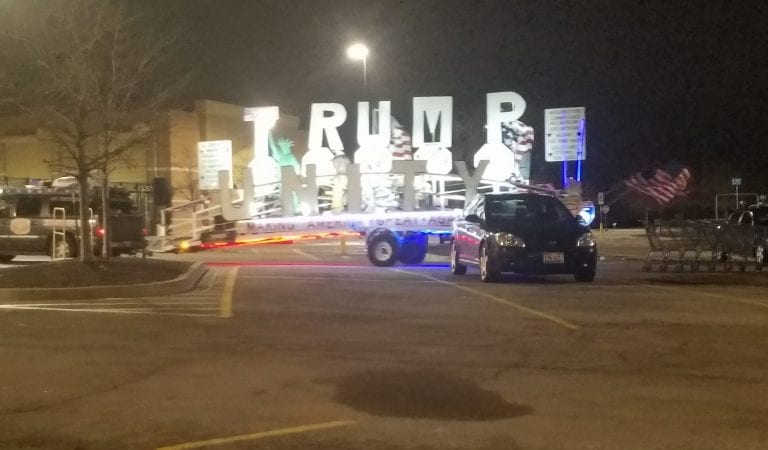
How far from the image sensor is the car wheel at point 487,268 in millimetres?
16766

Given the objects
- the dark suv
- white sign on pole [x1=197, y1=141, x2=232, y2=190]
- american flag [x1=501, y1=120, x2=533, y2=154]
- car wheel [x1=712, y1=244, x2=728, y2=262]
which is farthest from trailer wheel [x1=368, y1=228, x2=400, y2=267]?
white sign on pole [x1=197, y1=141, x2=232, y2=190]

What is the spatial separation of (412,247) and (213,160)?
37.5ft

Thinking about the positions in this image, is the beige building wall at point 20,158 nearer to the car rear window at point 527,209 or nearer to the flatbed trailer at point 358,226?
the flatbed trailer at point 358,226

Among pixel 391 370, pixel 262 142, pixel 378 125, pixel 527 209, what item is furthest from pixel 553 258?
pixel 262 142

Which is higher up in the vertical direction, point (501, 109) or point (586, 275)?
point (501, 109)

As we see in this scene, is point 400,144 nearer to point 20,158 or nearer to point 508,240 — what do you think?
point 508,240

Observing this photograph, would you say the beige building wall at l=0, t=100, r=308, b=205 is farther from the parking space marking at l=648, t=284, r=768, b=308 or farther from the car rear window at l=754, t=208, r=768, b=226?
the parking space marking at l=648, t=284, r=768, b=308

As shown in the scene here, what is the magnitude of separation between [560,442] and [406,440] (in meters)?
1.09

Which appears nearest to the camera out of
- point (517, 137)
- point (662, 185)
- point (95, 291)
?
point (95, 291)

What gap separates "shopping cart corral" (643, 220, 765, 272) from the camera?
20609mm

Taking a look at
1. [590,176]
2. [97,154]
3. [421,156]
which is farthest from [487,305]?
[590,176]

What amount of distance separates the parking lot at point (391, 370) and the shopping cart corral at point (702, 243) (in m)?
5.15

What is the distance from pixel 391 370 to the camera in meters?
8.94

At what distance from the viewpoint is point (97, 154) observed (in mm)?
17891
